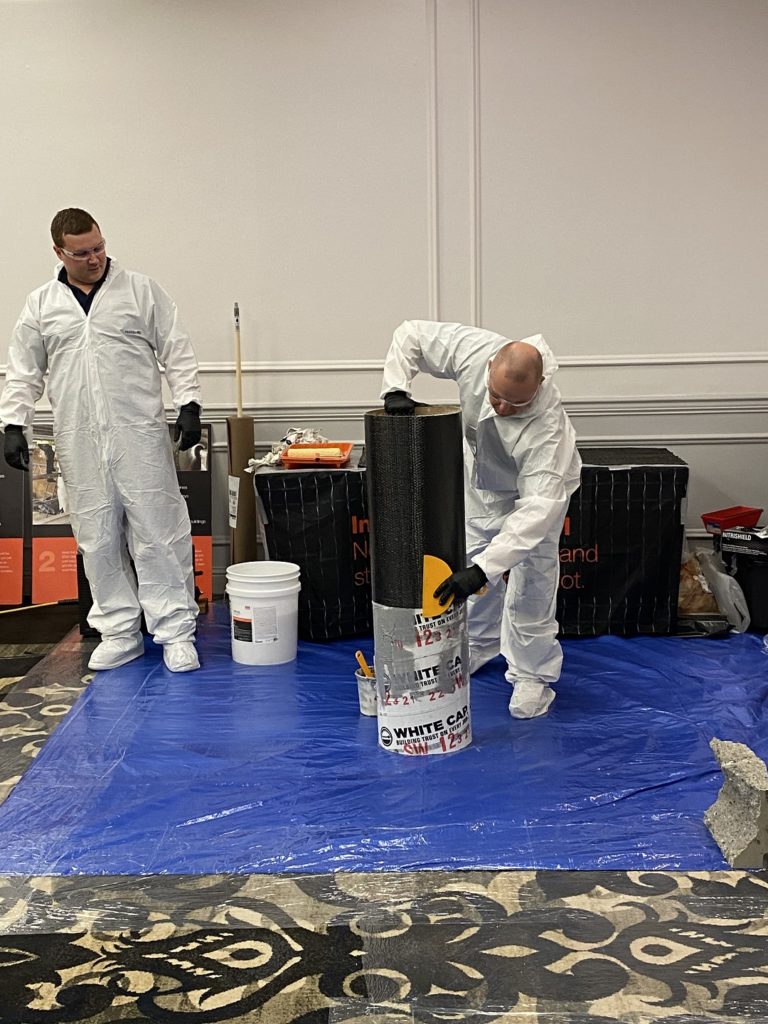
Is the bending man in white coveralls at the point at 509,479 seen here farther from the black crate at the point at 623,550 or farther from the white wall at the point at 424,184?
the white wall at the point at 424,184

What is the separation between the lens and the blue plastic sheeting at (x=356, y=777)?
2258 millimetres

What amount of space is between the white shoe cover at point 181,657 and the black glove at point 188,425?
0.64m

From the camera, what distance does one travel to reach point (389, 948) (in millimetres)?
1920

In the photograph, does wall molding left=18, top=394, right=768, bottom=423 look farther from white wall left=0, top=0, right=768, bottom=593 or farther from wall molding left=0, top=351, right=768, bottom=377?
wall molding left=0, top=351, right=768, bottom=377

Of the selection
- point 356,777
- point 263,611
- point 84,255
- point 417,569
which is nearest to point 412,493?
point 417,569

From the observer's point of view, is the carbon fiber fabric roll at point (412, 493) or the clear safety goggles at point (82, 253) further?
the clear safety goggles at point (82, 253)

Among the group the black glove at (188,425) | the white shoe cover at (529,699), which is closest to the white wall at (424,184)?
the black glove at (188,425)

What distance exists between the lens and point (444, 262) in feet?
13.6

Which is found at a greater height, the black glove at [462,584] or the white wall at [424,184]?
the white wall at [424,184]

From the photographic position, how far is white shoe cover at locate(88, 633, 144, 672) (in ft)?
11.3

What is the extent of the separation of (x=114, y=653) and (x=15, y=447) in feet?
2.42

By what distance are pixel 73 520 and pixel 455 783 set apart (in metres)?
1.62

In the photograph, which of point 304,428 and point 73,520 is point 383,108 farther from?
point 73,520

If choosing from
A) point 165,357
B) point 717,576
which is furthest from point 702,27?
point 165,357
